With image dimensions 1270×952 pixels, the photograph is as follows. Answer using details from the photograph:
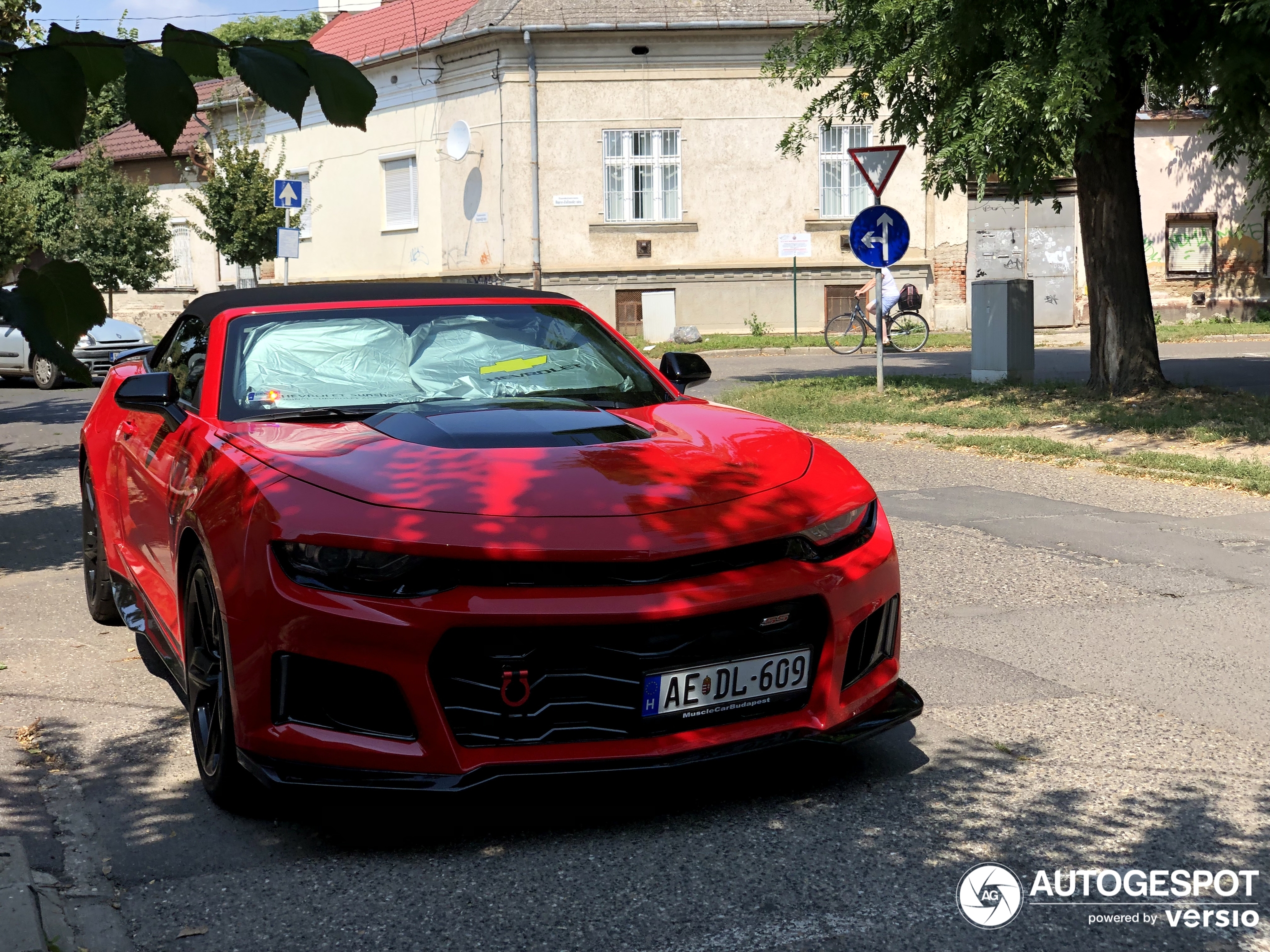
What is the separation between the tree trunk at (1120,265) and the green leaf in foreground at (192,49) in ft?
42.0

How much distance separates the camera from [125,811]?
396 centimetres

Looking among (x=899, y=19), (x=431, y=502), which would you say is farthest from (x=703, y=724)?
(x=899, y=19)

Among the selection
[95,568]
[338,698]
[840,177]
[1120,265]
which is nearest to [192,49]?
[338,698]

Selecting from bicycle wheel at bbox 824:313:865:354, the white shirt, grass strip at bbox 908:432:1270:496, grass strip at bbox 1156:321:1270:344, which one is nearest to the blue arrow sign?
bicycle wheel at bbox 824:313:865:354

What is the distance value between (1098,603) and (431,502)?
155 inches

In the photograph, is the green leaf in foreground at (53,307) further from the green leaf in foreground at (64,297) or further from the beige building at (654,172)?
the beige building at (654,172)

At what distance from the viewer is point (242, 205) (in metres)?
32.2

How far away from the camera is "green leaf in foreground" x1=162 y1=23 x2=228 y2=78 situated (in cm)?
216

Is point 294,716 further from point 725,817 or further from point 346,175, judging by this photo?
point 346,175

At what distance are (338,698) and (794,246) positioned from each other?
26.8 meters

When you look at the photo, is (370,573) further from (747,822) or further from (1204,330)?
(1204,330)

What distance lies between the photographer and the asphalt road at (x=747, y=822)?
3119 mm

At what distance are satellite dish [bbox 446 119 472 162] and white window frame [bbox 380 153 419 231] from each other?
1.65m

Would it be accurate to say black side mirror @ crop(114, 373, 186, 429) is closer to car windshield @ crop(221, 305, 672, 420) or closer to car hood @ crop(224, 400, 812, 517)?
car windshield @ crop(221, 305, 672, 420)
